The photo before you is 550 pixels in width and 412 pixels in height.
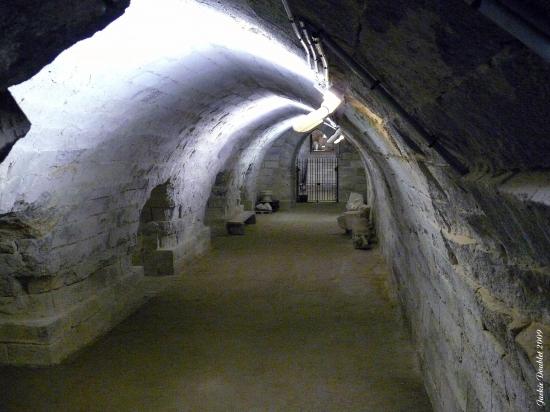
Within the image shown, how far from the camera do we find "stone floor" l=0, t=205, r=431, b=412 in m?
4.86

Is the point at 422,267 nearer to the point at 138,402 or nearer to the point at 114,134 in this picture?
the point at 138,402

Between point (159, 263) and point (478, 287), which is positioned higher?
point (478, 287)

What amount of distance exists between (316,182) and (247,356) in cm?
1932

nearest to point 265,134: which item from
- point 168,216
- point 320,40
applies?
point 168,216

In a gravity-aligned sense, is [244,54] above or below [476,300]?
above

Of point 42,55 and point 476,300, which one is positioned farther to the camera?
point 476,300

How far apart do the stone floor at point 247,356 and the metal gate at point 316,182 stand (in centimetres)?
1278

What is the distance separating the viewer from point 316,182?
2486cm

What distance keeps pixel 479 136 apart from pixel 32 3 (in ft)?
4.94

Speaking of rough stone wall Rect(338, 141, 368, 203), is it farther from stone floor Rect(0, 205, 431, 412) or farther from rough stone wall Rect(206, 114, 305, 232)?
stone floor Rect(0, 205, 431, 412)

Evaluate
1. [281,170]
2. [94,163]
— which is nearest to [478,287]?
[94,163]

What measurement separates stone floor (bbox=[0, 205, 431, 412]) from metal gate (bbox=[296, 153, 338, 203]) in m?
12.8

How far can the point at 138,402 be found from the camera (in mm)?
4836

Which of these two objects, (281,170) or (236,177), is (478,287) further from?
(281,170)
